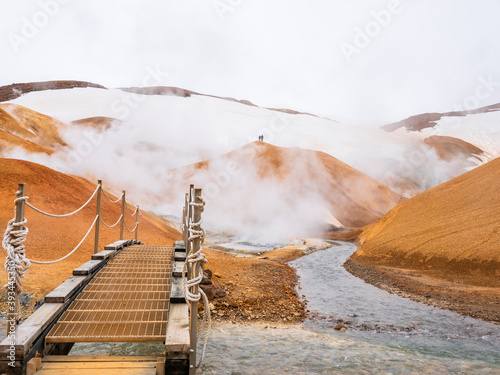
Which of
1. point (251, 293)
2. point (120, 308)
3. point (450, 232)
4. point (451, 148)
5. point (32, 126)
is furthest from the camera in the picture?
point (451, 148)

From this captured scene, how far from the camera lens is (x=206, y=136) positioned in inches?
2936

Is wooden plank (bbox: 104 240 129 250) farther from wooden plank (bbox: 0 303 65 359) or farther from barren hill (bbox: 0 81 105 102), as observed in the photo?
barren hill (bbox: 0 81 105 102)

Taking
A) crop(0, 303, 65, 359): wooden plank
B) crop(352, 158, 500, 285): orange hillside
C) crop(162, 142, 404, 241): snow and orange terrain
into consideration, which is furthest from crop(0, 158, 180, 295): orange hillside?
crop(162, 142, 404, 241): snow and orange terrain

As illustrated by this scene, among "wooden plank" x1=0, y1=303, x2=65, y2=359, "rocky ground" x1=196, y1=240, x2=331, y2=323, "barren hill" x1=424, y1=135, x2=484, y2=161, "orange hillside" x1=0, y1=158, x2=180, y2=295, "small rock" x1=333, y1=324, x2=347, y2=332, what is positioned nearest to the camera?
"wooden plank" x1=0, y1=303, x2=65, y2=359

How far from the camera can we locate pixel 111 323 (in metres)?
4.88

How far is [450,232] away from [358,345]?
14891 mm

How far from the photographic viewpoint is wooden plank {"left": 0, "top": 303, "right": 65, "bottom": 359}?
357cm

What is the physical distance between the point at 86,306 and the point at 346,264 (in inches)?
770

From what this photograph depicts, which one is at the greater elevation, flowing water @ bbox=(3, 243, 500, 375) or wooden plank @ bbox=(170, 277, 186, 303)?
wooden plank @ bbox=(170, 277, 186, 303)

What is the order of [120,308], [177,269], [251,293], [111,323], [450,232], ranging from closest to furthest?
[111,323], [120,308], [177,269], [251,293], [450,232]

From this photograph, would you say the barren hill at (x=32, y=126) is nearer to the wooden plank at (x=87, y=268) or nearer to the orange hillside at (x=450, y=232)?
the wooden plank at (x=87, y=268)

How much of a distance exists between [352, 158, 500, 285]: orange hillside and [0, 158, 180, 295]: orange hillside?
1511cm

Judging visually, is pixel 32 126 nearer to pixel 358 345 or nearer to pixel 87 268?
pixel 87 268

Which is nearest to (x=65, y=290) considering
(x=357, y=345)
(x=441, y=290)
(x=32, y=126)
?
(x=357, y=345)
